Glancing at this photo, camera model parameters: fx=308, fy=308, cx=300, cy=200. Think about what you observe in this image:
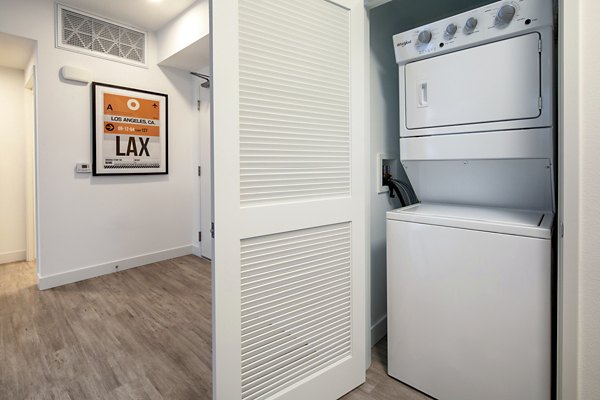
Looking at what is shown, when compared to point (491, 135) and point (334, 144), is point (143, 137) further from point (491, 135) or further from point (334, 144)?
point (491, 135)

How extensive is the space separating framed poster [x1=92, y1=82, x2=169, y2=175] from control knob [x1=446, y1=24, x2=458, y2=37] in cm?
314

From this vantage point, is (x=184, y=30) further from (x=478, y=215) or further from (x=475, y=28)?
(x=478, y=215)

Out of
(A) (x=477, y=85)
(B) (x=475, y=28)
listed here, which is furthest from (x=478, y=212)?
(B) (x=475, y=28)

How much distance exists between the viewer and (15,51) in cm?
300

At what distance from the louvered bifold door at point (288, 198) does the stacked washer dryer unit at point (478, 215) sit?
0.25 m

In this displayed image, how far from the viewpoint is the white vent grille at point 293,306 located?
1176 mm

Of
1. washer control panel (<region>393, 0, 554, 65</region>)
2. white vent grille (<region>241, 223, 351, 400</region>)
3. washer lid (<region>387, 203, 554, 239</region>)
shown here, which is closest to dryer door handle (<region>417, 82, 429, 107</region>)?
washer control panel (<region>393, 0, 554, 65</region>)

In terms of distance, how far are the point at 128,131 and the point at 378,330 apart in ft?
10.3

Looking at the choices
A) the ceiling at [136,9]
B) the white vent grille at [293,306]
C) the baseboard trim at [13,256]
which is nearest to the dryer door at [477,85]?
the white vent grille at [293,306]

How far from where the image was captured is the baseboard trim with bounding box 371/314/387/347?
194cm

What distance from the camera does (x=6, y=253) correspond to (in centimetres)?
365

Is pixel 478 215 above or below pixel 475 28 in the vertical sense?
below

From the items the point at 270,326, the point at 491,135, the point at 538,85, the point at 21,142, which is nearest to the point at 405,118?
the point at 491,135

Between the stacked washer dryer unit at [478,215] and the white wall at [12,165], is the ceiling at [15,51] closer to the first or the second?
the white wall at [12,165]
